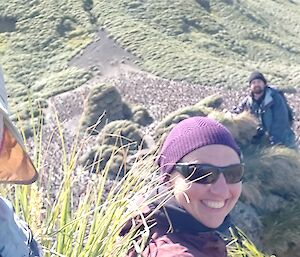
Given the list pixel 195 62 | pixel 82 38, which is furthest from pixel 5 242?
pixel 82 38

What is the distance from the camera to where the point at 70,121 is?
2203 cm

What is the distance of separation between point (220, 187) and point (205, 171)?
155 millimetres

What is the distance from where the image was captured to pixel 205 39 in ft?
143

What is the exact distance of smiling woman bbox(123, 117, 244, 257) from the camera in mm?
2980

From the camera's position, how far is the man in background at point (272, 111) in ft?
31.6

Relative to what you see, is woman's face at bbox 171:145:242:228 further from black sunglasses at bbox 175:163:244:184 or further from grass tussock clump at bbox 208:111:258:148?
grass tussock clump at bbox 208:111:258:148

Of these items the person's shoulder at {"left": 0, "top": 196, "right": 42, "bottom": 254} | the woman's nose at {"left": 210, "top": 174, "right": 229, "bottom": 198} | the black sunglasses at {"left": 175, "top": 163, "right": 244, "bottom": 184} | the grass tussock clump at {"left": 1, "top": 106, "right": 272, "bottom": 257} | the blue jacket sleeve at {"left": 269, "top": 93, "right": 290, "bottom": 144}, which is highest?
the person's shoulder at {"left": 0, "top": 196, "right": 42, "bottom": 254}

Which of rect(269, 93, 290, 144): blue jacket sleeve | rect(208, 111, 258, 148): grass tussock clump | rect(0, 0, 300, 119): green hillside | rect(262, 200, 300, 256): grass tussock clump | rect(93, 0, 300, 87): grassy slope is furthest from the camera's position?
rect(93, 0, 300, 87): grassy slope

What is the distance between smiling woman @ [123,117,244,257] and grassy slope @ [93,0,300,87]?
97.8ft

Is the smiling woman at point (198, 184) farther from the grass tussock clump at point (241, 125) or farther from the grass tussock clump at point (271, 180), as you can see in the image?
the grass tussock clump at point (241, 125)

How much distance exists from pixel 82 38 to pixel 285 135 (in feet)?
104

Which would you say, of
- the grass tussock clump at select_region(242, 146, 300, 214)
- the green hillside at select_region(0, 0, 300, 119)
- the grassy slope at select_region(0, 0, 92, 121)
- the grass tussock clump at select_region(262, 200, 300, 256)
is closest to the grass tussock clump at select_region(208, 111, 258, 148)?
the grass tussock clump at select_region(242, 146, 300, 214)

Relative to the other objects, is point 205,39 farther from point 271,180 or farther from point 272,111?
point 271,180

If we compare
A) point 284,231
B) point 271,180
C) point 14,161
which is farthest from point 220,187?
point 271,180
